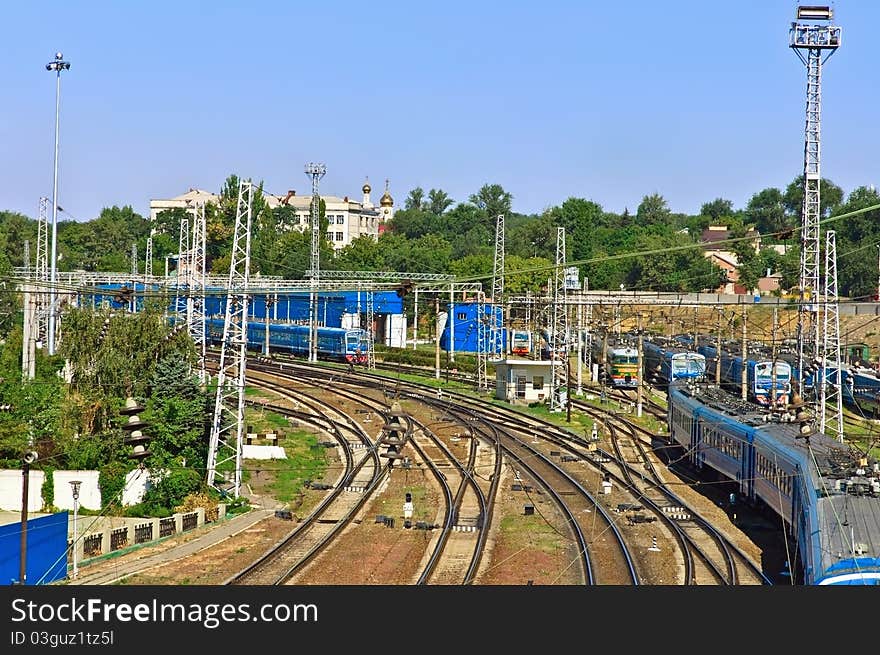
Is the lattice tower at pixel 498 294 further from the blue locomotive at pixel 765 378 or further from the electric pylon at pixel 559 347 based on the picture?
the blue locomotive at pixel 765 378

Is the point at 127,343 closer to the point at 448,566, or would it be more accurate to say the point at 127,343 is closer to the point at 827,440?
the point at 448,566

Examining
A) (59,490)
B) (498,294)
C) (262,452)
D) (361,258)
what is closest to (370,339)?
(498,294)

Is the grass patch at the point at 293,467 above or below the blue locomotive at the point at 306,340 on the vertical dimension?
below

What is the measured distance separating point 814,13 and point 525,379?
66.7 feet

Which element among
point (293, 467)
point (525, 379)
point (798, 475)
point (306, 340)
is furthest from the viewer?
point (306, 340)

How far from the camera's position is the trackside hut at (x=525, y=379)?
163ft

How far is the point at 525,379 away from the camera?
5019 centimetres

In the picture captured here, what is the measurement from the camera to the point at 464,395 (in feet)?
169

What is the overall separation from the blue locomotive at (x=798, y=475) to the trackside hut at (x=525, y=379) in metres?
11.5

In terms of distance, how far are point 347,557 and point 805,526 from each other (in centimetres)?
938

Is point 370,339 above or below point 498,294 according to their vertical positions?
below

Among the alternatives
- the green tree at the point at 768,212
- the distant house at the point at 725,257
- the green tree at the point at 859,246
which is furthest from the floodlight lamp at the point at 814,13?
the green tree at the point at 768,212

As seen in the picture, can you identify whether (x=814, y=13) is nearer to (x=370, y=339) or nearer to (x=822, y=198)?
(x=370, y=339)

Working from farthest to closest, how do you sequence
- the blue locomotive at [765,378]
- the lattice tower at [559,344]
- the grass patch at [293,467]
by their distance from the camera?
the blue locomotive at [765,378], the lattice tower at [559,344], the grass patch at [293,467]
